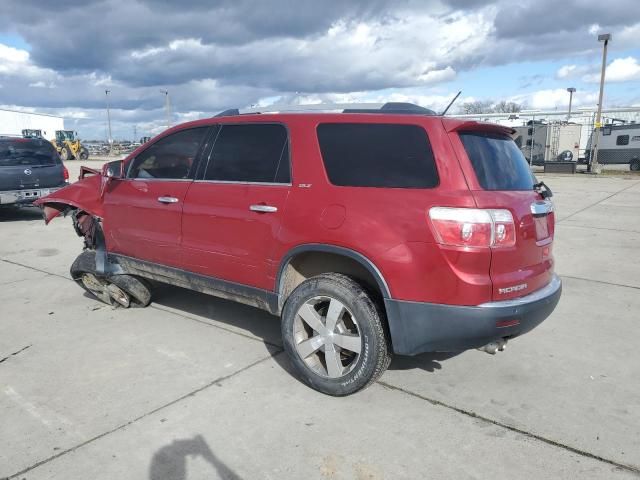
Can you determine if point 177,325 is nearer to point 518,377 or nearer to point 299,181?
point 299,181

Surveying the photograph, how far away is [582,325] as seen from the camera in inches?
188

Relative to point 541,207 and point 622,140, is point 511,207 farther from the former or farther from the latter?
point 622,140

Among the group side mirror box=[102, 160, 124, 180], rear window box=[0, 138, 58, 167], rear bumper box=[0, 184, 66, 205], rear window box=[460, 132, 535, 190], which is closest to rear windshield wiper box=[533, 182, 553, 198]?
rear window box=[460, 132, 535, 190]

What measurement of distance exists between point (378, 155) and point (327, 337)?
122cm

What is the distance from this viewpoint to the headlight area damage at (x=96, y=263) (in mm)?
5113

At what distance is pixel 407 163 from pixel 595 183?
67.8ft

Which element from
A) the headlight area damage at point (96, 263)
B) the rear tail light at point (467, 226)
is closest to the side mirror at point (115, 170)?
the headlight area damage at point (96, 263)

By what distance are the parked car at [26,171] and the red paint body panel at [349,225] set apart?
7558 millimetres

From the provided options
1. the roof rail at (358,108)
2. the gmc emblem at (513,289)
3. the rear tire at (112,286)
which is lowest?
the rear tire at (112,286)

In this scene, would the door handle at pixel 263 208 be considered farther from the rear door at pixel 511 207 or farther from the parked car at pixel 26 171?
the parked car at pixel 26 171

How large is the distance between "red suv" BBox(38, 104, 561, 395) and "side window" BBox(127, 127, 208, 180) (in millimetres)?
20

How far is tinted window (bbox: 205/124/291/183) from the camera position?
370 centimetres

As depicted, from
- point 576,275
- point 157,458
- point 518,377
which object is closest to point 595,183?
point 576,275

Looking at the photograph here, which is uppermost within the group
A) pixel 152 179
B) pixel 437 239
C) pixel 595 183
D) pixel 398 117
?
pixel 398 117
